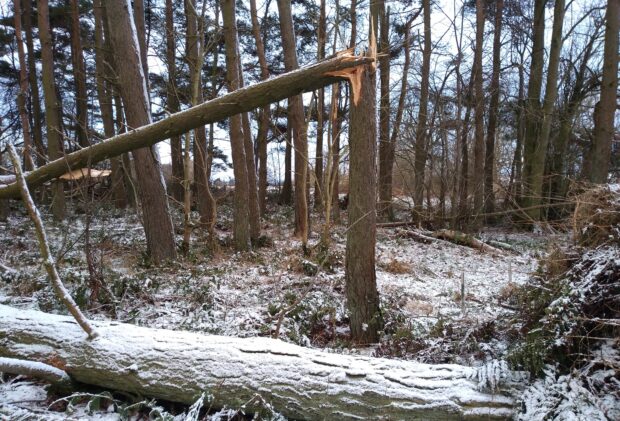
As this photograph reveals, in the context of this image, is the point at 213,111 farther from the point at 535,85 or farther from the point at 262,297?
the point at 535,85

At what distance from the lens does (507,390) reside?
2.43 m

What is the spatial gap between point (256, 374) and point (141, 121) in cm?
526

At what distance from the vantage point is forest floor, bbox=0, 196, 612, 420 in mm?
3676

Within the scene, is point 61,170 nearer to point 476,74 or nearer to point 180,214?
point 180,214

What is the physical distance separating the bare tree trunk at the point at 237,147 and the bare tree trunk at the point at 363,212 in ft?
15.2

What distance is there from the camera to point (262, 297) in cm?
552

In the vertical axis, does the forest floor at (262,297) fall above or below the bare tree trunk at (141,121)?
below

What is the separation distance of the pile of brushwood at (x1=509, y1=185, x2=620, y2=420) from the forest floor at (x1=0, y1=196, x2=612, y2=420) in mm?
373

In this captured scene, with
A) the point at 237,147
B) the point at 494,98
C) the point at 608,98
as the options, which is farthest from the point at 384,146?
the point at 237,147

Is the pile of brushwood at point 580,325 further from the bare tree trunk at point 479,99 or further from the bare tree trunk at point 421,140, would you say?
the bare tree trunk at point 479,99

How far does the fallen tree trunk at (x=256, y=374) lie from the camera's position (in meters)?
2.47

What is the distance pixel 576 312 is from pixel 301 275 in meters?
4.38

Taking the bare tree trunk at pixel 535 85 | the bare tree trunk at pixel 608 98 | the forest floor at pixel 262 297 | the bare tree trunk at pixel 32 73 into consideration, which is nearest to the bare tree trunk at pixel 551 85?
the bare tree trunk at pixel 535 85

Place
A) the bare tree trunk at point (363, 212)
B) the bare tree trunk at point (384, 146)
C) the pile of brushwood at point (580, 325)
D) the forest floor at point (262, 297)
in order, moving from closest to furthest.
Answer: the pile of brushwood at point (580, 325) → the forest floor at point (262, 297) → the bare tree trunk at point (363, 212) → the bare tree trunk at point (384, 146)
